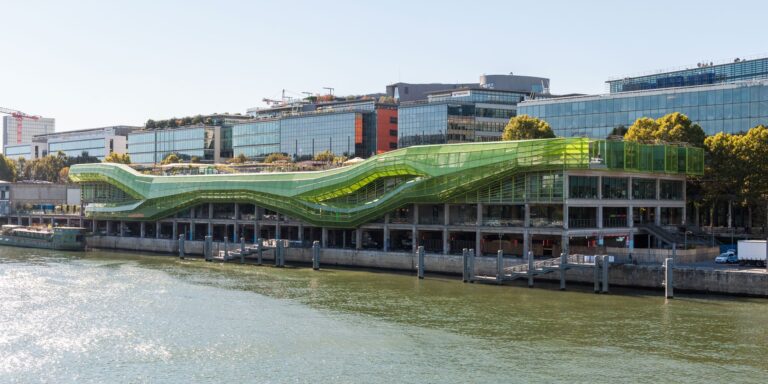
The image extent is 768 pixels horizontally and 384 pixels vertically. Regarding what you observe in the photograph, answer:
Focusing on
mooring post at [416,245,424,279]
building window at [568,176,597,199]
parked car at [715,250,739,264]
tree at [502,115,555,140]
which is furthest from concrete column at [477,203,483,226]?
tree at [502,115,555,140]

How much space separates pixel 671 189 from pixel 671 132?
6716mm

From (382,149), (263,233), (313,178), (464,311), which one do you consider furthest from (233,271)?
(382,149)

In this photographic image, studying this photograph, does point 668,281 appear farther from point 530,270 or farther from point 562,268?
point 530,270

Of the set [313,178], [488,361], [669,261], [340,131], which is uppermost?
[340,131]

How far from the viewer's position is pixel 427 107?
16238 centimetres

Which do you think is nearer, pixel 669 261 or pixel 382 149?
pixel 669 261

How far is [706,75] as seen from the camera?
457ft

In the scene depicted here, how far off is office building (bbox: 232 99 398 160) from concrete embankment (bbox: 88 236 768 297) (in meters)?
61.9

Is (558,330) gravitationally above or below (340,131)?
below

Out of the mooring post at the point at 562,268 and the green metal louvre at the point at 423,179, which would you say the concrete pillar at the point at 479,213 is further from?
the mooring post at the point at 562,268

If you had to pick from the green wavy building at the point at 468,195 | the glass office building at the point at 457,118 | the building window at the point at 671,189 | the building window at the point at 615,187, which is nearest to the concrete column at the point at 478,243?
the green wavy building at the point at 468,195

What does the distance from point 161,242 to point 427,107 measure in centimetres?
5899

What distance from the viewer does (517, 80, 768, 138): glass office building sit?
378 feet

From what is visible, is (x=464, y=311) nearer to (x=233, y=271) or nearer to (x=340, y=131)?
(x=233, y=271)
